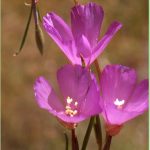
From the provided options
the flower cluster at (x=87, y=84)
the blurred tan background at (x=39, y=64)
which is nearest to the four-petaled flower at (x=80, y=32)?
the flower cluster at (x=87, y=84)

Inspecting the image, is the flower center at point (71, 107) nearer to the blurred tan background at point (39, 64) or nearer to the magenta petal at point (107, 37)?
the magenta petal at point (107, 37)

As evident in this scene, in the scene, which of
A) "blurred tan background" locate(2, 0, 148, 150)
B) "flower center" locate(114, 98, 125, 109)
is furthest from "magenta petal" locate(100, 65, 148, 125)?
"blurred tan background" locate(2, 0, 148, 150)

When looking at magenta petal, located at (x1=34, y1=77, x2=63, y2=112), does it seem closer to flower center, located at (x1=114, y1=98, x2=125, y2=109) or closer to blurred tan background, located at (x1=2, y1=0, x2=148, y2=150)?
flower center, located at (x1=114, y1=98, x2=125, y2=109)

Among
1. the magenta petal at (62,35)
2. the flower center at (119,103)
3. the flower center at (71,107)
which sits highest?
the magenta petal at (62,35)

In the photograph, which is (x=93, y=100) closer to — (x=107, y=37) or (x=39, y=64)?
(x=107, y=37)

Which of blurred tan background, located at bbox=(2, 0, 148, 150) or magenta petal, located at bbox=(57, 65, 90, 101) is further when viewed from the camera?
blurred tan background, located at bbox=(2, 0, 148, 150)
